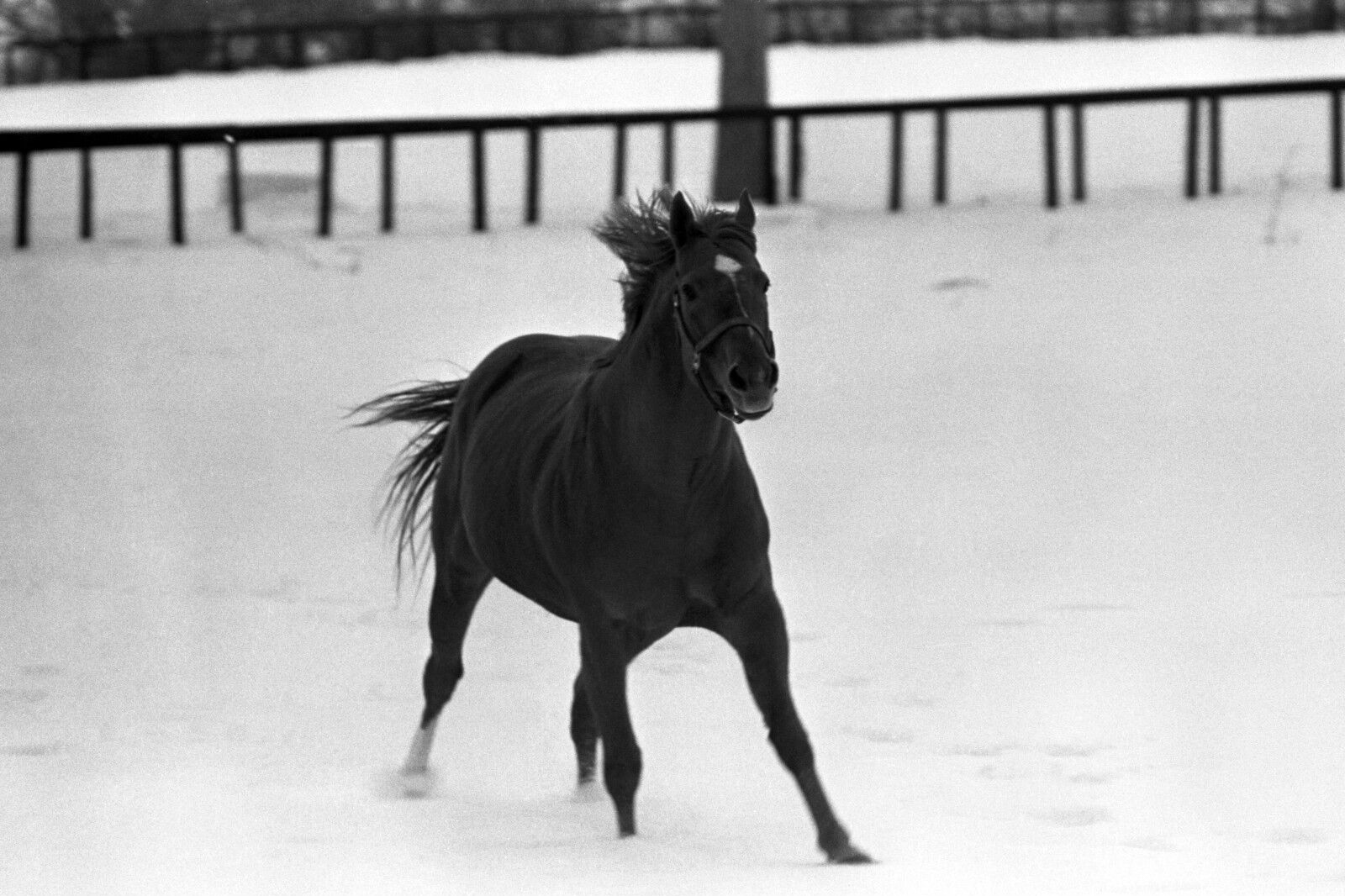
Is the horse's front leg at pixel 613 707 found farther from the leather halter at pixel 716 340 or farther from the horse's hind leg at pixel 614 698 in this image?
the leather halter at pixel 716 340

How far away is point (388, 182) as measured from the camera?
17.3 meters

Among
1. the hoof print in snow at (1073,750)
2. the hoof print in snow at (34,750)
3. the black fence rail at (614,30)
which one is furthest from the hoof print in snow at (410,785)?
the black fence rail at (614,30)

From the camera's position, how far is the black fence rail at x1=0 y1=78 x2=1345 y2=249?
1672 centimetres

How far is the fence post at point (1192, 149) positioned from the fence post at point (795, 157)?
9.95 feet

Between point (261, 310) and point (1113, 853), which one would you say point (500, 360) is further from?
point (261, 310)

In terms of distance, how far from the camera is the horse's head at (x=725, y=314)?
527 centimetres

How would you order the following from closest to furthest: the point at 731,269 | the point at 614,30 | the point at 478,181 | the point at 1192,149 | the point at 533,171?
the point at 731,269
the point at 478,181
the point at 533,171
the point at 1192,149
the point at 614,30

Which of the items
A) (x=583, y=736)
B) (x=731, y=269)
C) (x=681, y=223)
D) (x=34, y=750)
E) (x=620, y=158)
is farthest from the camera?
(x=620, y=158)

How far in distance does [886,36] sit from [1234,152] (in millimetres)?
12352

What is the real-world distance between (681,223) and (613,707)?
125 centimetres

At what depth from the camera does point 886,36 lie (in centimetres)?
3534

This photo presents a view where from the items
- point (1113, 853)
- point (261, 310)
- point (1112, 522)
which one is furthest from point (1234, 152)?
point (1113, 853)

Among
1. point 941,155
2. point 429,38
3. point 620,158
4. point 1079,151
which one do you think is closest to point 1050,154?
point 1079,151

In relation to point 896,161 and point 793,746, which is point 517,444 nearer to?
point 793,746
